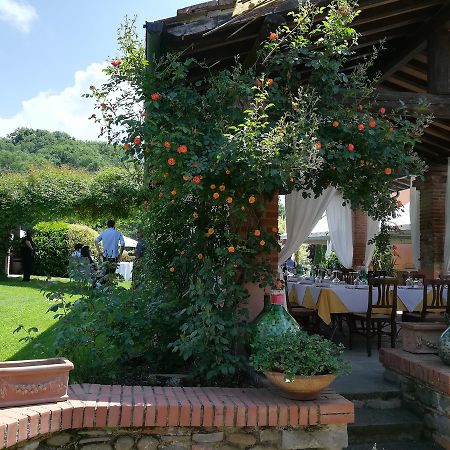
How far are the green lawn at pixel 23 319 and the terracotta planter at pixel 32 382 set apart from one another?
1235 millimetres

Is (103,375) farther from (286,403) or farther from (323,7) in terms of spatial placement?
(323,7)

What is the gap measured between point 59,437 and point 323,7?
350cm

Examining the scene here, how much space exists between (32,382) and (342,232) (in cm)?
917

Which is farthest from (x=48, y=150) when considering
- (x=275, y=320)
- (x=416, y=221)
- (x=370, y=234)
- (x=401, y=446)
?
(x=401, y=446)

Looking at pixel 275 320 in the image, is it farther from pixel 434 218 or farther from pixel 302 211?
pixel 434 218

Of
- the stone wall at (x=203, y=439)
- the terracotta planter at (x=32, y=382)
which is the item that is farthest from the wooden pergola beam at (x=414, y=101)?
the terracotta planter at (x=32, y=382)

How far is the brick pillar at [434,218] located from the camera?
973 cm

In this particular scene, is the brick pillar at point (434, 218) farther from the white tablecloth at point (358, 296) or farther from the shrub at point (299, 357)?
the shrub at point (299, 357)

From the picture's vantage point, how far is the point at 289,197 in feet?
20.7

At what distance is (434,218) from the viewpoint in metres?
9.84

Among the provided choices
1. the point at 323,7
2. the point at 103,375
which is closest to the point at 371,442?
the point at 103,375

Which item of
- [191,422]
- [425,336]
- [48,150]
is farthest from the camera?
[48,150]

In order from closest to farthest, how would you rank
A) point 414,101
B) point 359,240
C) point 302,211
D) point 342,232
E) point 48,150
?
point 414,101 → point 302,211 → point 342,232 → point 359,240 → point 48,150

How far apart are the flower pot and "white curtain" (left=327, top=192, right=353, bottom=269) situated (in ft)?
24.2
